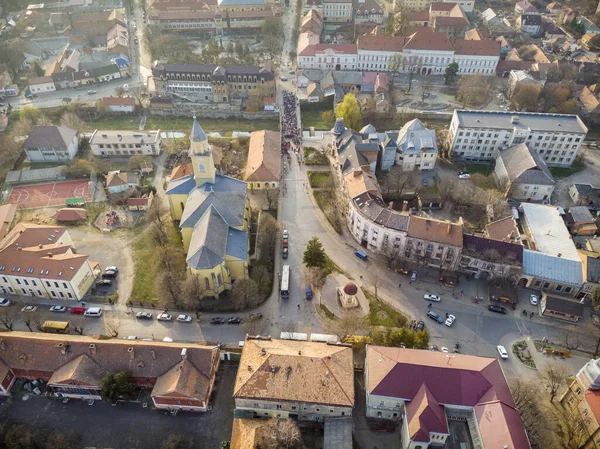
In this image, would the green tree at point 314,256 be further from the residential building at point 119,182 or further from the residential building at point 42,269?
the residential building at point 119,182

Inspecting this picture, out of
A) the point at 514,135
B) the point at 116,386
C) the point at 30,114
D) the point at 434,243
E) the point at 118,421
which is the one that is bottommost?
the point at 118,421

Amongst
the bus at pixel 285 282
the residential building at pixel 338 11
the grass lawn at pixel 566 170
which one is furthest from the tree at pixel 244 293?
the residential building at pixel 338 11

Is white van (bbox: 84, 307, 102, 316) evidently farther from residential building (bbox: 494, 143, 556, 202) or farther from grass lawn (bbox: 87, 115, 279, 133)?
residential building (bbox: 494, 143, 556, 202)

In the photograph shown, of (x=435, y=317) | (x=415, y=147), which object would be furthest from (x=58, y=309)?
(x=415, y=147)

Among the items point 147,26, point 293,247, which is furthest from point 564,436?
point 147,26

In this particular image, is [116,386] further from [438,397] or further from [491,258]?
[491,258]

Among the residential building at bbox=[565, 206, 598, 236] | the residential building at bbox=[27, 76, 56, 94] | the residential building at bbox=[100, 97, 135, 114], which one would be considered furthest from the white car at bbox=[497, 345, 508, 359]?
the residential building at bbox=[27, 76, 56, 94]
